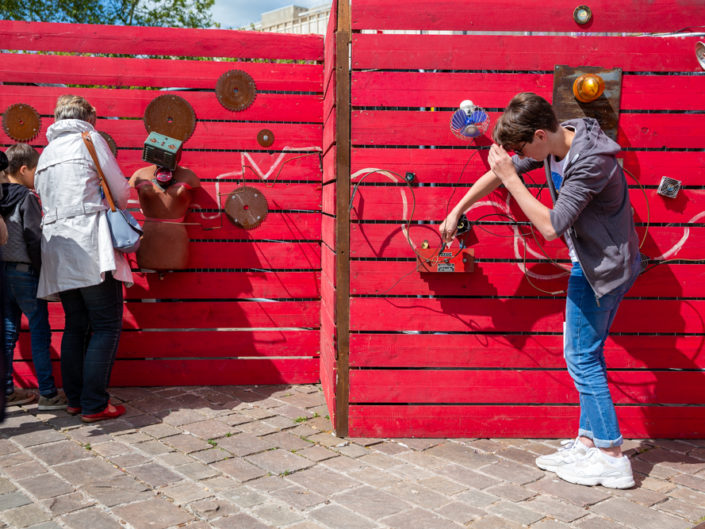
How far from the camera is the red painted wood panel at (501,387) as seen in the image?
402 cm

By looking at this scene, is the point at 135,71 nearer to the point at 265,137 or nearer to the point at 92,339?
the point at 265,137

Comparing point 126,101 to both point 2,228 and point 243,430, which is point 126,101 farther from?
point 243,430

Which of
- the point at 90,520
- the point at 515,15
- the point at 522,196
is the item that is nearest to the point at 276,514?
the point at 90,520

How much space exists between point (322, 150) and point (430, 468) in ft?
9.01

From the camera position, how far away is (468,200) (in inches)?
146

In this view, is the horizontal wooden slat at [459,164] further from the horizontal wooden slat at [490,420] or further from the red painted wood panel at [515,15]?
the horizontal wooden slat at [490,420]

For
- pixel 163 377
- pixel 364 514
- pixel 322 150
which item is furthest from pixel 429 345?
pixel 163 377

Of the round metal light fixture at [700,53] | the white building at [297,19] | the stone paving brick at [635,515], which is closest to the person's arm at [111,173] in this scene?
the stone paving brick at [635,515]

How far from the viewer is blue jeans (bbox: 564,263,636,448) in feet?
11.0

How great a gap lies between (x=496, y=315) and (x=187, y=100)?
9.74 feet

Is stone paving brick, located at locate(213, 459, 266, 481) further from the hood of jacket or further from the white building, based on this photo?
the white building

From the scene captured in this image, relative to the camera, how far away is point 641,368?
158 inches

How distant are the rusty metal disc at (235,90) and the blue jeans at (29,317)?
197 centimetres

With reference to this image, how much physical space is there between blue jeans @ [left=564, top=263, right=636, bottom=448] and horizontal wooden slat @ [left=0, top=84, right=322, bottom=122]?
2.68 m
